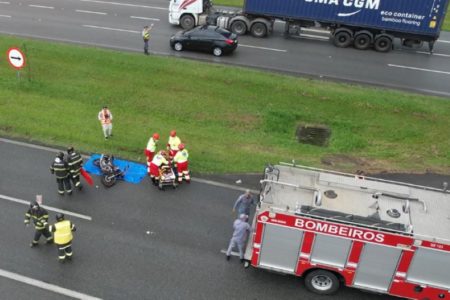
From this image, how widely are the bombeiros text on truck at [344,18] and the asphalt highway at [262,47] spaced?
878mm

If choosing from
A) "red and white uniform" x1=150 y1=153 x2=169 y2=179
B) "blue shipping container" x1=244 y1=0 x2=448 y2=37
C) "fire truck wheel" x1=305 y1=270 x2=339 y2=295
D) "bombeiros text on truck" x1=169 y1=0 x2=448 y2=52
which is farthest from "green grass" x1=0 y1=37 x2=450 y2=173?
"blue shipping container" x1=244 y1=0 x2=448 y2=37

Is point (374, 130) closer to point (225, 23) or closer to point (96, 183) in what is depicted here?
point (96, 183)

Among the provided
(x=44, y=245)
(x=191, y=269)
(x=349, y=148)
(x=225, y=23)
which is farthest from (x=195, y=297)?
(x=225, y=23)

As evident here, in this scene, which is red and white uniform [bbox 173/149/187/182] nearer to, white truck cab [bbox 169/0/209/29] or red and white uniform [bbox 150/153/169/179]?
red and white uniform [bbox 150/153/169/179]

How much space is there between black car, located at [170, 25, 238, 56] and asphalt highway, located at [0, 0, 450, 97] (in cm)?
42

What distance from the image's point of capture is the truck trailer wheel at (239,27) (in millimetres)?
28828

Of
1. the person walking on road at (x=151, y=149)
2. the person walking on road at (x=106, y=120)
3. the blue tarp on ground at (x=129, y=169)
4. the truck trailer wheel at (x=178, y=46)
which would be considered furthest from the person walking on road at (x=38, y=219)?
the truck trailer wheel at (x=178, y=46)

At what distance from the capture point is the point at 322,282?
10.3 m

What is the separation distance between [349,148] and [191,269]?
8.65 metres

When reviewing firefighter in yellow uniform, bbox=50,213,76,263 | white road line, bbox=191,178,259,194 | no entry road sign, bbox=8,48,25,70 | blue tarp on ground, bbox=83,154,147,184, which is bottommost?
blue tarp on ground, bbox=83,154,147,184

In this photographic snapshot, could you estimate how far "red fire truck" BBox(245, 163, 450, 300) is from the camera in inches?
358

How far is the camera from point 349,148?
16.7m

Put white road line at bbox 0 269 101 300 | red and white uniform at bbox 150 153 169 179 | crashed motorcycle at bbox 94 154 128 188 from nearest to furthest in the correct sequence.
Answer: white road line at bbox 0 269 101 300, red and white uniform at bbox 150 153 169 179, crashed motorcycle at bbox 94 154 128 188

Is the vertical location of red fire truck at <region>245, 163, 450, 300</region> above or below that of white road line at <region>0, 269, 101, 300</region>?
above
